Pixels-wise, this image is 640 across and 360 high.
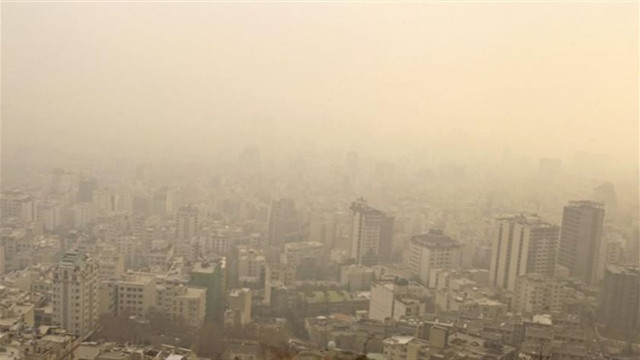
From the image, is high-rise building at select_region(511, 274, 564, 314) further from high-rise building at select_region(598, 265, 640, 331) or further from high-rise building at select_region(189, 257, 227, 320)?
high-rise building at select_region(189, 257, 227, 320)

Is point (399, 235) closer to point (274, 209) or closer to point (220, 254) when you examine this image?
point (274, 209)

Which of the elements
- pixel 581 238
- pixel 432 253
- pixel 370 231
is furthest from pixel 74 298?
pixel 581 238

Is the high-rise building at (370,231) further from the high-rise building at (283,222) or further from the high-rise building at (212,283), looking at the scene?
the high-rise building at (212,283)

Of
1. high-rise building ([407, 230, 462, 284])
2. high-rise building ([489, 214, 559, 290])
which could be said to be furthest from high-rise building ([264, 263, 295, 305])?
high-rise building ([489, 214, 559, 290])

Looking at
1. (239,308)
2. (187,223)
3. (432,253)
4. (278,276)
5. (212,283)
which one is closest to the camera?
(239,308)

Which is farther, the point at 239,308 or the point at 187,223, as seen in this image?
the point at 187,223

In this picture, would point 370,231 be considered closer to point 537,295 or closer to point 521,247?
point 521,247

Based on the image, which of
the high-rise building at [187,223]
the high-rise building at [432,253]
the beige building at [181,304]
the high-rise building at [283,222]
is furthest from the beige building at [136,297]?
the high-rise building at [432,253]
